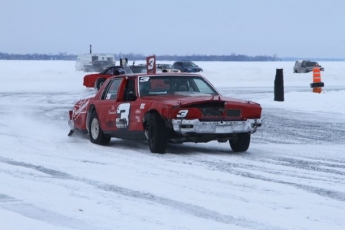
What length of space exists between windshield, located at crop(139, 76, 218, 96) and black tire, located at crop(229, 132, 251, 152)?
97cm

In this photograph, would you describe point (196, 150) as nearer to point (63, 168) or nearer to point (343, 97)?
point (63, 168)

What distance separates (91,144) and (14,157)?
242cm

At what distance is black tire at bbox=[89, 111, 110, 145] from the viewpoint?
14.0m

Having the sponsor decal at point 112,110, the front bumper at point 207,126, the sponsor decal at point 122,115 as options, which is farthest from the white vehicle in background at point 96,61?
the front bumper at point 207,126

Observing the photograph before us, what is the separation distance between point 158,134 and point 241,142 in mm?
1416

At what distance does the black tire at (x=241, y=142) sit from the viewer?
1263 cm

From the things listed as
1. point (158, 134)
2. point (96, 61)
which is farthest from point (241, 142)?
point (96, 61)

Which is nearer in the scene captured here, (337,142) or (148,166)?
(148,166)

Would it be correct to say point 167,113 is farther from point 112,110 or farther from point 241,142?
point 112,110

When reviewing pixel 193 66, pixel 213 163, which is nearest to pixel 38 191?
pixel 213 163

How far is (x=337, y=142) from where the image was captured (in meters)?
14.4

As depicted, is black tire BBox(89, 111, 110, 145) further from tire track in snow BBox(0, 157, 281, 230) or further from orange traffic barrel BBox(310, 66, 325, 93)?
orange traffic barrel BBox(310, 66, 325, 93)

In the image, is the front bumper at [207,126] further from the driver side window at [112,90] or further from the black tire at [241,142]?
the driver side window at [112,90]

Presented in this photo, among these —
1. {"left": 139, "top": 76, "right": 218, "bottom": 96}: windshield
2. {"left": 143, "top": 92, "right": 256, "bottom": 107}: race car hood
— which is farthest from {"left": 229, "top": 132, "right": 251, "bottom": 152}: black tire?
{"left": 139, "top": 76, "right": 218, "bottom": 96}: windshield
